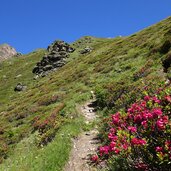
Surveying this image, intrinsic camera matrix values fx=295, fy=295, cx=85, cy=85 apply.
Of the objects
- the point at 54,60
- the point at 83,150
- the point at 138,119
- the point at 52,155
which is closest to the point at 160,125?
the point at 138,119

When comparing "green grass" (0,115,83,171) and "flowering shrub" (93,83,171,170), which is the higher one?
"green grass" (0,115,83,171)

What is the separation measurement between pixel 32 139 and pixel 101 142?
635 cm

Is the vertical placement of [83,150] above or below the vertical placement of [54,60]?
below

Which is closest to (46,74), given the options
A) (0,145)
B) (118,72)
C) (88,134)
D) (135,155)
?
(118,72)

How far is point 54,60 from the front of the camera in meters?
81.8

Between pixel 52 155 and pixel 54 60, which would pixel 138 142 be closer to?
pixel 52 155

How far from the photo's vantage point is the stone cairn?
255 ft

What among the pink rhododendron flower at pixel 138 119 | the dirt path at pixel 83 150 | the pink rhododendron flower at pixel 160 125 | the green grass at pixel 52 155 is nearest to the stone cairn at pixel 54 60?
the green grass at pixel 52 155

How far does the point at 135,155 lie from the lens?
895cm

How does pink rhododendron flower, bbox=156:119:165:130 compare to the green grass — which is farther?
the green grass

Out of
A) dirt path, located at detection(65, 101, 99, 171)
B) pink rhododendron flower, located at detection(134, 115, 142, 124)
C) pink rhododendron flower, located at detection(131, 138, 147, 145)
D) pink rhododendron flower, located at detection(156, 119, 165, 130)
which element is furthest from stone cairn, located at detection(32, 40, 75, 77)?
pink rhododendron flower, located at detection(156, 119, 165, 130)

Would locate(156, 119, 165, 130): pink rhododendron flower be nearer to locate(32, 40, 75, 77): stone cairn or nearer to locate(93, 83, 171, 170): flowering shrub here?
locate(93, 83, 171, 170): flowering shrub

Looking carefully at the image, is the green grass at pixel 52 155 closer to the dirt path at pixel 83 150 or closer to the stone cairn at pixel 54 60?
the dirt path at pixel 83 150

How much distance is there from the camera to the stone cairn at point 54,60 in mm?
77625
